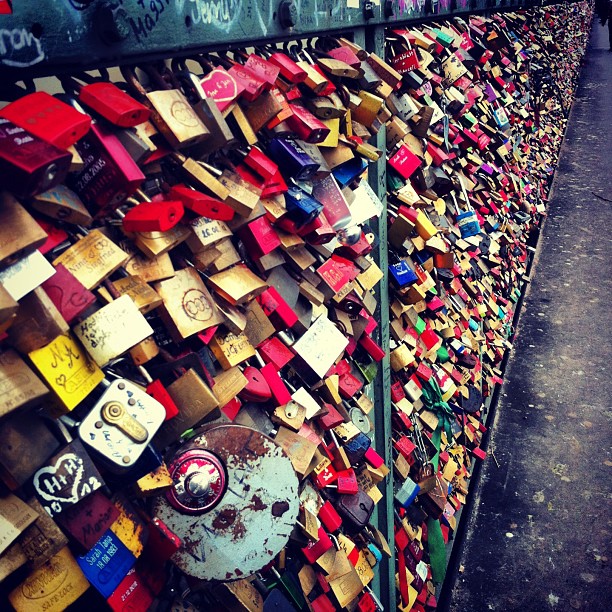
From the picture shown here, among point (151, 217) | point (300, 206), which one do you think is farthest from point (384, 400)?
point (151, 217)

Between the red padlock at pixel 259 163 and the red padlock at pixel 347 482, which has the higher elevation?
the red padlock at pixel 259 163

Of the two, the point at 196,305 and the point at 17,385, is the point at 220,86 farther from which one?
the point at 17,385

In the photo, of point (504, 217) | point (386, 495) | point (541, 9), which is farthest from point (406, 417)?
point (541, 9)

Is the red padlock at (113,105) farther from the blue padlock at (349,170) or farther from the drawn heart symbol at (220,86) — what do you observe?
the blue padlock at (349,170)

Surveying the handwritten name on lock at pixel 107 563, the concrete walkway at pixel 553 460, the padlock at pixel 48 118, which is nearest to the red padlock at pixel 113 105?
the padlock at pixel 48 118

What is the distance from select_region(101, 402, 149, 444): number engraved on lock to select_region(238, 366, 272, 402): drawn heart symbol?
492 mm

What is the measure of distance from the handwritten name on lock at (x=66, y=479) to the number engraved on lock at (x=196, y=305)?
0.40 meters

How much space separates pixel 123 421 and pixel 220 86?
88cm

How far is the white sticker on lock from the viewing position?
1252mm

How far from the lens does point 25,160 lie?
104cm

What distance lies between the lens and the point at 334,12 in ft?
7.26

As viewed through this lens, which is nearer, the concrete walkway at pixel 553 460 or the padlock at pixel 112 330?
the padlock at pixel 112 330

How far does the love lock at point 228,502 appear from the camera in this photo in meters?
1.52

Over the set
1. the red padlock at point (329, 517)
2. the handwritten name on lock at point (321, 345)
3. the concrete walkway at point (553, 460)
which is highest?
the handwritten name on lock at point (321, 345)
